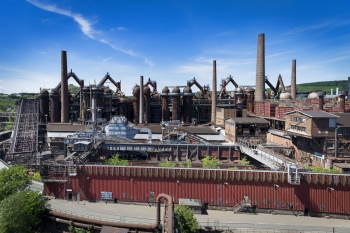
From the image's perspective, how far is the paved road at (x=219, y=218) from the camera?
29.4 metres

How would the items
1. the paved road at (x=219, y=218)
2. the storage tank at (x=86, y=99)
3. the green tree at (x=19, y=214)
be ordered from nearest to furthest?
the green tree at (x=19, y=214) → the paved road at (x=219, y=218) → the storage tank at (x=86, y=99)

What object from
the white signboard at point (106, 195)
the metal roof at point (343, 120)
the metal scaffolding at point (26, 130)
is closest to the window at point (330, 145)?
the metal roof at point (343, 120)

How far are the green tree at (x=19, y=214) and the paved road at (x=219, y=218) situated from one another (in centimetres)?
417

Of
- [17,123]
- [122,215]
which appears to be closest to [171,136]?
[122,215]

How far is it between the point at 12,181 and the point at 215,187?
23695 mm

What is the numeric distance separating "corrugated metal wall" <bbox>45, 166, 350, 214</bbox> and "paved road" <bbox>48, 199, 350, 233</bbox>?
59.0 inches

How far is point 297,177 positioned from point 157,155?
89.4ft

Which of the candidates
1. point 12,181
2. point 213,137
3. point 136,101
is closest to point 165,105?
point 136,101

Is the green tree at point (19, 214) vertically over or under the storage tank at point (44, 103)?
under

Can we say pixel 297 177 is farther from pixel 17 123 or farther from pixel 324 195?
pixel 17 123

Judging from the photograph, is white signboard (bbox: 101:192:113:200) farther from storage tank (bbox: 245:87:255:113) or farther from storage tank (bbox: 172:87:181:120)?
Answer: storage tank (bbox: 245:87:255:113)

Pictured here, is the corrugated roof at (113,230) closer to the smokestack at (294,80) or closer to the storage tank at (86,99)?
the storage tank at (86,99)

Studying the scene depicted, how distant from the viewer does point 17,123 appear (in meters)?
69.8

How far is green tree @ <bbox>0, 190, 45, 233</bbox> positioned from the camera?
28.0 m
